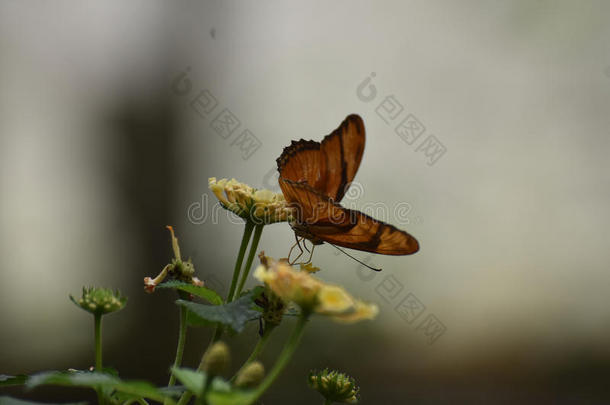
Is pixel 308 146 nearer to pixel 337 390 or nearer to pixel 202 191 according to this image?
pixel 337 390

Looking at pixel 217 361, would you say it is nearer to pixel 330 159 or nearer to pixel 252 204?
pixel 252 204

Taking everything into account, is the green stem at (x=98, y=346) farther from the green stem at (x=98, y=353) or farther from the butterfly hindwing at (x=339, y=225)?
the butterfly hindwing at (x=339, y=225)

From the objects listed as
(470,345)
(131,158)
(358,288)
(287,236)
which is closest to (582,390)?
(470,345)

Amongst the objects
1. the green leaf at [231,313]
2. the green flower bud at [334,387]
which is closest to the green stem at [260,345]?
the green leaf at [231,313]

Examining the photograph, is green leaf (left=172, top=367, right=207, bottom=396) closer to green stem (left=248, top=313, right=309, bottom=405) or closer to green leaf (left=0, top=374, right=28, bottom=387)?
green stem (left=248, top=313, right=309, bottom=405)

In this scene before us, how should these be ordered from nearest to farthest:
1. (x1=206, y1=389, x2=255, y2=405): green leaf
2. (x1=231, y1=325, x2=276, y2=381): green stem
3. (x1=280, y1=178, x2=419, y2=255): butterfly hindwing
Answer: (x1=206, y1=389, x2=255, y2=405): green leaf
(x1=231, y1=325, x2=276, y2=381): green stem
(x1=280, y1=178, x2=419, y2=255): butterfly hindwing

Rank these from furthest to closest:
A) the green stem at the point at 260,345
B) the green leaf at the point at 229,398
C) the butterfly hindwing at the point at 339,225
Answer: the butterfly hindwing at the point at 339,225
the green stem at the point at 260,345
the green leaf at the point at 229,398

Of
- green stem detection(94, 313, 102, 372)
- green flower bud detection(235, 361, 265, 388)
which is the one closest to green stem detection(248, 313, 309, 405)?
green flower bud detection(235, 361, 265, 388)
